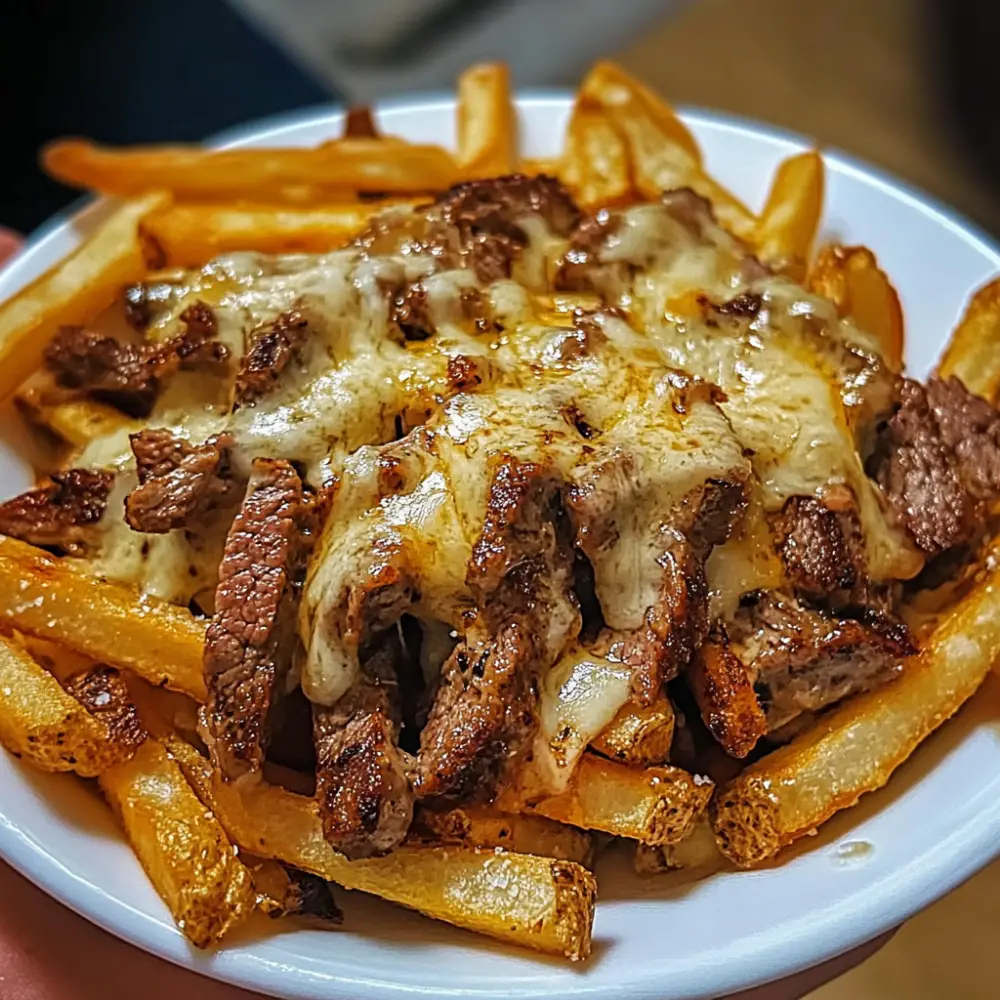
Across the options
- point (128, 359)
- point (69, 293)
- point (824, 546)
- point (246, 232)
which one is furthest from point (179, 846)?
point (246, 232)

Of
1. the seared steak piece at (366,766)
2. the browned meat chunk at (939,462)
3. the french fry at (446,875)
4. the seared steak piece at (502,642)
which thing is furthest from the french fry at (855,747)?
the seared steak piece at (366,766)

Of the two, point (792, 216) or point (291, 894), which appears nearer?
point (291, 894)

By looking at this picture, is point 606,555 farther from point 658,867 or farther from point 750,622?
point 658,867

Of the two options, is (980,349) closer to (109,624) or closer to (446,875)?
(446,875)

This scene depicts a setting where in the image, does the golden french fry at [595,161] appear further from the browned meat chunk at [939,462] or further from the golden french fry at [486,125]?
the browned meat chunk at [939,462]

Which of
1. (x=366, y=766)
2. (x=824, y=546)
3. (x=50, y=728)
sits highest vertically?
(x=824, y=546)

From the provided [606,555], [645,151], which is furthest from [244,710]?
[645,151]

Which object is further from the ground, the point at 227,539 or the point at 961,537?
the point at 961,537
